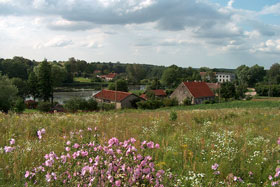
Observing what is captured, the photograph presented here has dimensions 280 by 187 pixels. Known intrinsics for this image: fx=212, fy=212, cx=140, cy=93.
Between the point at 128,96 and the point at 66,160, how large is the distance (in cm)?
4656

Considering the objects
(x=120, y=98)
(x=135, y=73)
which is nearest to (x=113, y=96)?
(x=120, y=98)

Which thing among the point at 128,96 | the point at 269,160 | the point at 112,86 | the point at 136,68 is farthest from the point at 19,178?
the point at 136,68

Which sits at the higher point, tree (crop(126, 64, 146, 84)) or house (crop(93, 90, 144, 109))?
tree (crop(126, 64, 146, 84))

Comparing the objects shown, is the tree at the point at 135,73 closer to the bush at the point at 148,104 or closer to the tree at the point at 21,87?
the tree at the point at 21,87

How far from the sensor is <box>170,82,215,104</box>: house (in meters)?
58.1

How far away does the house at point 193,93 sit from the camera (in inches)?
2289

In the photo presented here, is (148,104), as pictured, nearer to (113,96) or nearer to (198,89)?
(113,96)

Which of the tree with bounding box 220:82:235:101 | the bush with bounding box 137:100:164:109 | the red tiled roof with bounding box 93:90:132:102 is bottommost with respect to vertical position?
the bush with bounding box 137:100:164:109

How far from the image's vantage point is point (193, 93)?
191 feet

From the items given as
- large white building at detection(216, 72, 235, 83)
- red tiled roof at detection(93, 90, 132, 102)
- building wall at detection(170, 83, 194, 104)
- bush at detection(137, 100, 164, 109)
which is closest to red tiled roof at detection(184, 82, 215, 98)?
building wall at detection(170, 83, 194, 104)

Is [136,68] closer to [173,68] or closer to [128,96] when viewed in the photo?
[173,68]

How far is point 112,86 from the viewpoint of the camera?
77.2 metres

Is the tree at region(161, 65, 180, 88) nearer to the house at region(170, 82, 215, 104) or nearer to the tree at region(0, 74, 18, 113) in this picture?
the house at region(170, 82, 215, 104)

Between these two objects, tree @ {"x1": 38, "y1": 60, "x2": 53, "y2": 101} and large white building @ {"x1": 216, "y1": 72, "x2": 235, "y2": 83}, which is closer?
tree @ {"x1": 38, "y1": 60, "x2": 53, "y2": 101}
